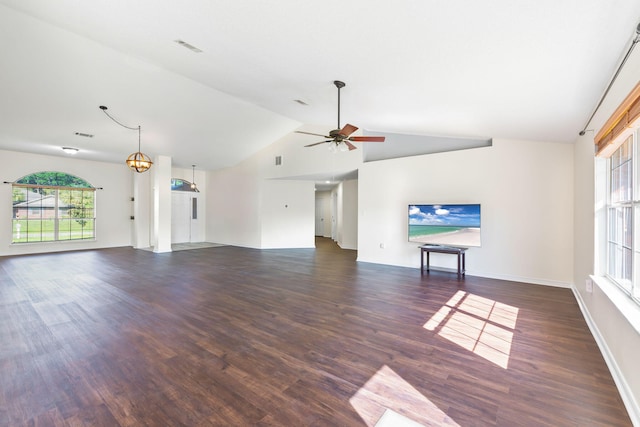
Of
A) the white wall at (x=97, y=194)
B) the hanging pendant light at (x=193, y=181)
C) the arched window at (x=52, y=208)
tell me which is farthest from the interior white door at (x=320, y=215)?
the arched window at (x=52, y=208)

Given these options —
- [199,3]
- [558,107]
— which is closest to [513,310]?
[558,107]

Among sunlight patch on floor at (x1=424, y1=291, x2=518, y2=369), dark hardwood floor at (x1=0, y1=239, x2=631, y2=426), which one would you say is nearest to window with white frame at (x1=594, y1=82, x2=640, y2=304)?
dark hardwood floor at (x1=0, y1=239, x2=631, y2=426)

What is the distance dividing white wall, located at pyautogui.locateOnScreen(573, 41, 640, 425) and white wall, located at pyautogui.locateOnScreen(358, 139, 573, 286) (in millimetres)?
384

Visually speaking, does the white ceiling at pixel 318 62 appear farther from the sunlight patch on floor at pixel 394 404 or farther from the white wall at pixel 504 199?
the sunlight patch on floor at pixel 394 404

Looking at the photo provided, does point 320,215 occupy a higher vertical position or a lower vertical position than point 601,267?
higher

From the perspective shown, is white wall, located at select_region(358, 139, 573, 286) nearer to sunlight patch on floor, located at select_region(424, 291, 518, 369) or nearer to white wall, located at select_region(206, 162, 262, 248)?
sunlight patch on floor, located at select_region(424, 291, 518, 369)

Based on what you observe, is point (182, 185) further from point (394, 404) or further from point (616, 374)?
point (616, 374)

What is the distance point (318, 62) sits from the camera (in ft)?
11.3

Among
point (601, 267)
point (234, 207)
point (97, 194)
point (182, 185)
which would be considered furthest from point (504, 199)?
point (97, 194)

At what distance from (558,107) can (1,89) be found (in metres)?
8.47

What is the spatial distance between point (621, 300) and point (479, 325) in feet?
4.03

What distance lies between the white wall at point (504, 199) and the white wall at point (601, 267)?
384mm

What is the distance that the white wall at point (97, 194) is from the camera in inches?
306

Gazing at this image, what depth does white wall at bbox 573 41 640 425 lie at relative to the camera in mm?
1873
